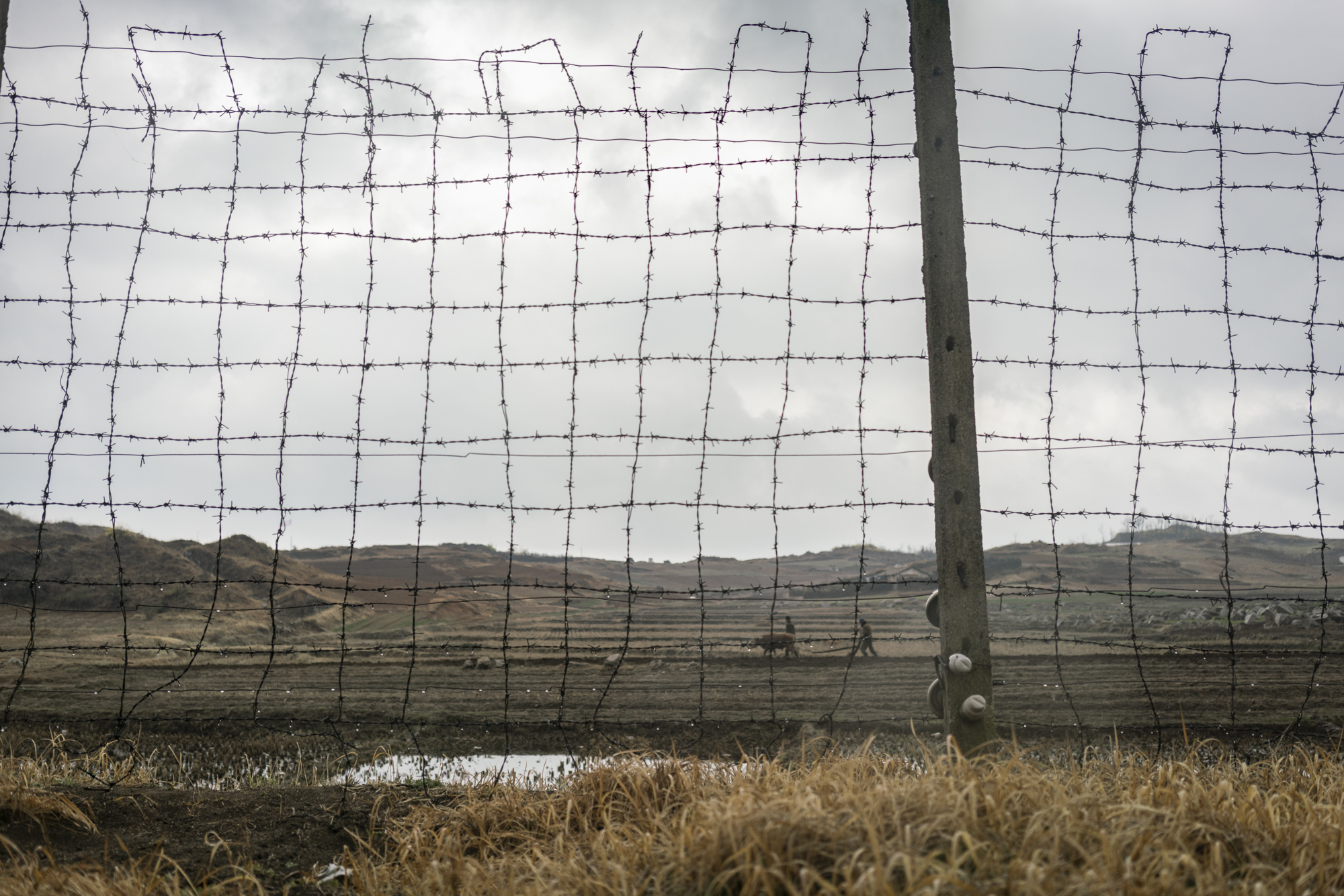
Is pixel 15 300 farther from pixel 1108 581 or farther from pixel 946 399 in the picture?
pixel 1108 581

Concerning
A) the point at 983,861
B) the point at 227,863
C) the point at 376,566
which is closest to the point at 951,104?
the point at 983,861

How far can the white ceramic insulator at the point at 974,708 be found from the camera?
12.6ft

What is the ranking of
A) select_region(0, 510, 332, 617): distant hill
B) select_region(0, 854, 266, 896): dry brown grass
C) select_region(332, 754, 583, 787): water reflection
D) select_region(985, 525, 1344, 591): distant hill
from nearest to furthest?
select_region(0, 854, 266, 896): dry brown grass
select_region(332, 754, 583, 787): water reflection
select_region(0, 510, 332, 617): distant hill
select_region(985, 525, 1344, 591): distant hill

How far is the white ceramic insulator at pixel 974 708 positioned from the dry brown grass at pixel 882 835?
0.44m

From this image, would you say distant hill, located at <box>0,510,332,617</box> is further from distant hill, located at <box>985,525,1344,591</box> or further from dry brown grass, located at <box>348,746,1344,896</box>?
distant hill, located at <box>985,525,1344,591</box>

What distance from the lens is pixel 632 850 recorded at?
8.63 ft

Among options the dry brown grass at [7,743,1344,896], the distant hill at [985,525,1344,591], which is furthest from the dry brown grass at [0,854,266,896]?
the distant hill at [985,525,1344,591]

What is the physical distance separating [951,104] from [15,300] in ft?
18.6

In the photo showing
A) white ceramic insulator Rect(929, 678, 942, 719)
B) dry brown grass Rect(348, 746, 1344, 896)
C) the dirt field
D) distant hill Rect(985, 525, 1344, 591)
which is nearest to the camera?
dry brown grass Rect(348, 746, 1344, 896)

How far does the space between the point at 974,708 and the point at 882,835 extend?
5.83ft

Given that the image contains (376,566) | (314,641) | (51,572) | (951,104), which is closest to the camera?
(951,104)

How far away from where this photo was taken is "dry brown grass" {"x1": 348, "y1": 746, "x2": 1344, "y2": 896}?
81.8 inches

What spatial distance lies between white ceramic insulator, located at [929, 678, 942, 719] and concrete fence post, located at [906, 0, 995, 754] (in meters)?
0.06

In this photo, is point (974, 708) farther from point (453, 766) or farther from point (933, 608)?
point (453, 766)
